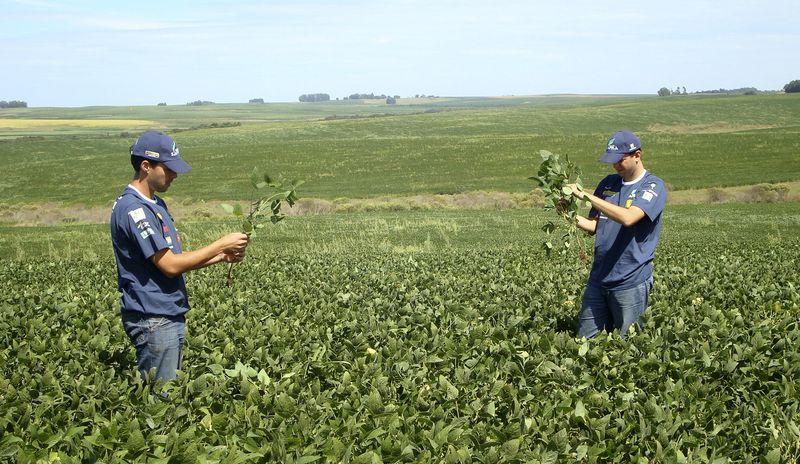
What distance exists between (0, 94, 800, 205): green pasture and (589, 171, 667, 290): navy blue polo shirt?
1097 inches

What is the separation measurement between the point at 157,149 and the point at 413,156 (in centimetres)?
5933

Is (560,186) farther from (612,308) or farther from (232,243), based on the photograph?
(232,243)

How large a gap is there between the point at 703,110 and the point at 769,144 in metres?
44.9

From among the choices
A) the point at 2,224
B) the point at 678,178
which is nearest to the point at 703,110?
the point at 678,178

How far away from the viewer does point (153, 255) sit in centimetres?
524

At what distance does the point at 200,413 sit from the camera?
5188 millimetres

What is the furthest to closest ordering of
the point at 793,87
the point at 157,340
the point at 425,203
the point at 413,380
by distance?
1. the point at 793,87
2. the point at 425,203
3. the point at 413,380
4. the point at 157,340

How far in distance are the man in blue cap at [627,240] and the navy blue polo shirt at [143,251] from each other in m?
3.22

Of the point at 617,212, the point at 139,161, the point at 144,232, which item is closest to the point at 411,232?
the point at 617,212

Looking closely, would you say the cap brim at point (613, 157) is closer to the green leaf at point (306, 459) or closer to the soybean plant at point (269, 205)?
the soybean plant at point (269, 205)

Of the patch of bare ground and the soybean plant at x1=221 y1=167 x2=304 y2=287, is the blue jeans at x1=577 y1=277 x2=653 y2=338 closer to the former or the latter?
the soybean plant at x1=221 y1=167 x2=304 y2=287

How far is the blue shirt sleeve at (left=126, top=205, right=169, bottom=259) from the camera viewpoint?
5.20 metres

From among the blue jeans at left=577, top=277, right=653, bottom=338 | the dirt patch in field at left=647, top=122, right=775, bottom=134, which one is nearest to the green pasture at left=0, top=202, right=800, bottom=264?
the blue jeans at left=577, top=277, right=653, bottom=338

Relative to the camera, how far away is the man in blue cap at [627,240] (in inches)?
265
